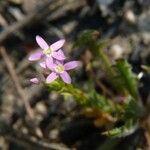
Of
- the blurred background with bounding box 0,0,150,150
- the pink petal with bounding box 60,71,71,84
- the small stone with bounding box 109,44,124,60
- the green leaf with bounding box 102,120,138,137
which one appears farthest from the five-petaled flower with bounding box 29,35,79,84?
the small stone with bounding box 109,44,124,60

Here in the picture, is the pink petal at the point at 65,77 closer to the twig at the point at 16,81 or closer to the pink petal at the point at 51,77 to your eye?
the pink petal at the point at 51,77

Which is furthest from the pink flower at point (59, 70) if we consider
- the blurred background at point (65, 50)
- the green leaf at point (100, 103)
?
the blurred background at point (65, 50)

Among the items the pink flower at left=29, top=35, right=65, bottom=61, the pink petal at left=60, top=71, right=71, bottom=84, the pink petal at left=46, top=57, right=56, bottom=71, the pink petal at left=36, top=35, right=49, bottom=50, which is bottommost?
the pink petal at left=60, top=71, right=71, bottom=84

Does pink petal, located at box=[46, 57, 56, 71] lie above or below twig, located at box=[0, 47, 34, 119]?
above

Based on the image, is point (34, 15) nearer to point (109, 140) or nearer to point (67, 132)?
point (67, 132)

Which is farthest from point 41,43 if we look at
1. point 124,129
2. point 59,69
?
point 124,129

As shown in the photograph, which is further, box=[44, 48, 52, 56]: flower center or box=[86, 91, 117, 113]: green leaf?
box=[86, 91, 117, 113]: green leaf

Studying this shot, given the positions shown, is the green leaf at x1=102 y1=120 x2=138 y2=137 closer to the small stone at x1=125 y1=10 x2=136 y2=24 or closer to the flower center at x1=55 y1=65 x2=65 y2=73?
the flower center at x1=55 y1=65 x2=65 y2=73
